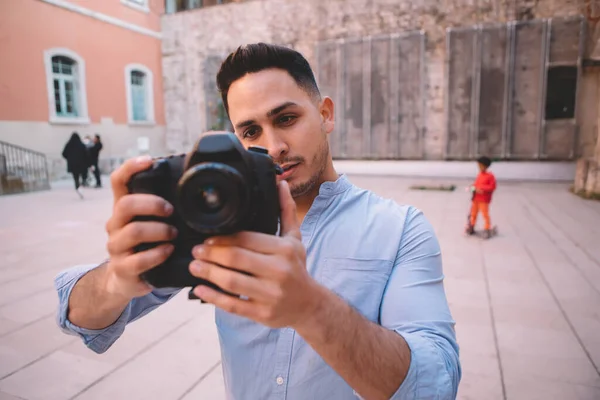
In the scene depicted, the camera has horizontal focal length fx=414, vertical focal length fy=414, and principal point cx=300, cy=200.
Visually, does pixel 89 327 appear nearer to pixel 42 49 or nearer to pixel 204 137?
pixel 204 137

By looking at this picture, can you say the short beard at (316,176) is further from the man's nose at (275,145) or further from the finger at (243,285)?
the finger at (243,285)

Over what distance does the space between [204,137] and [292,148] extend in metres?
0.57

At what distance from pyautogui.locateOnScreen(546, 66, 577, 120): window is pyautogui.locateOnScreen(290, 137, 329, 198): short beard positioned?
37.4 feet

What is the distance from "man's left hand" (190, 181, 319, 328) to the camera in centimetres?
73

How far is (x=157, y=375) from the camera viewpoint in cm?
260

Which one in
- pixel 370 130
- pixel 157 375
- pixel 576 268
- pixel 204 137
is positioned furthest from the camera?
pixel 370 130

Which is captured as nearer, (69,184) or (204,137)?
(204,137)

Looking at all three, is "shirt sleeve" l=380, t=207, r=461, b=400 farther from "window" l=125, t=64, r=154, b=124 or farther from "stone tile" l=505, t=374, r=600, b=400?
"window" l=125, t=64, r=154, b=124

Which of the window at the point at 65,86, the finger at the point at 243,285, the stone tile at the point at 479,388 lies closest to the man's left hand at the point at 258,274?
the finger at the point at 243,285

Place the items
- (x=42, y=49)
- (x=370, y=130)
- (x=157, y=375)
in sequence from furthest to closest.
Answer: (x=370, y=130) < (x=42, y=49) < (x=157, y=375)

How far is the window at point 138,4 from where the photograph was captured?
1424cm

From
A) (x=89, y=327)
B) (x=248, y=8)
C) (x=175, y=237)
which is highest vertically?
(x=248, y=8)

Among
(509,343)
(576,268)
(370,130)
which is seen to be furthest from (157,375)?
(370,130)

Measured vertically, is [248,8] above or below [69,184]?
above
